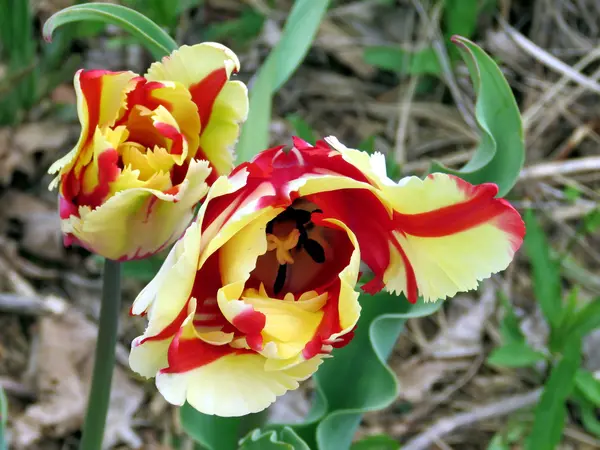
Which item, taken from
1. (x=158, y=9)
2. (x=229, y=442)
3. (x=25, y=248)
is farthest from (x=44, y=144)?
(x=229, y=442)

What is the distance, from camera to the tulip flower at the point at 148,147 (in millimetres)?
525

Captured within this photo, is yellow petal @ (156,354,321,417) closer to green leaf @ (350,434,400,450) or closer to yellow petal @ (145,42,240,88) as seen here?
yellow petal @ (145,42,240,88)

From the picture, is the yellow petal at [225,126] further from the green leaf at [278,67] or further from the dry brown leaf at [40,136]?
the dry brown leaf at [40,136]

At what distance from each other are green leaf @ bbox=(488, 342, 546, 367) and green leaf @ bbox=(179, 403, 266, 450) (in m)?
0.60

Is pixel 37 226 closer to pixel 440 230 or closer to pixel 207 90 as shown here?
pixel 207 90

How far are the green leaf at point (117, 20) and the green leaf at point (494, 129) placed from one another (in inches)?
10.8

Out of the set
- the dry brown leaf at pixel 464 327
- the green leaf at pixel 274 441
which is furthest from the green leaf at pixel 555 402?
the green leaf at pixel 274 441

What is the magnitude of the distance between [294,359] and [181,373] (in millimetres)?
68

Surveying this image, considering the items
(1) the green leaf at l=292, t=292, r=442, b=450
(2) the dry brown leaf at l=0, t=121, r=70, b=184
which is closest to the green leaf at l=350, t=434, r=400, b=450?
(1) the green leaf at l=292, t=292, r=442, b=450

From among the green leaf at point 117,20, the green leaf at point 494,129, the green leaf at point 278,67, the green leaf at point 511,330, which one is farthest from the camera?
the green leaf at point 511,330

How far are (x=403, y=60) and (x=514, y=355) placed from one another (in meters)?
0.85

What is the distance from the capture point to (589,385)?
1.27 m

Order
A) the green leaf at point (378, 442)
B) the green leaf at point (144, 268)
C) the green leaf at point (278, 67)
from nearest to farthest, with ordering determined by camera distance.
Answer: the green leaf at point (278, 67)
the green leaf at point (378, 442)
the green leaf at point (144, 268)

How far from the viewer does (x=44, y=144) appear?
5.19 ft
